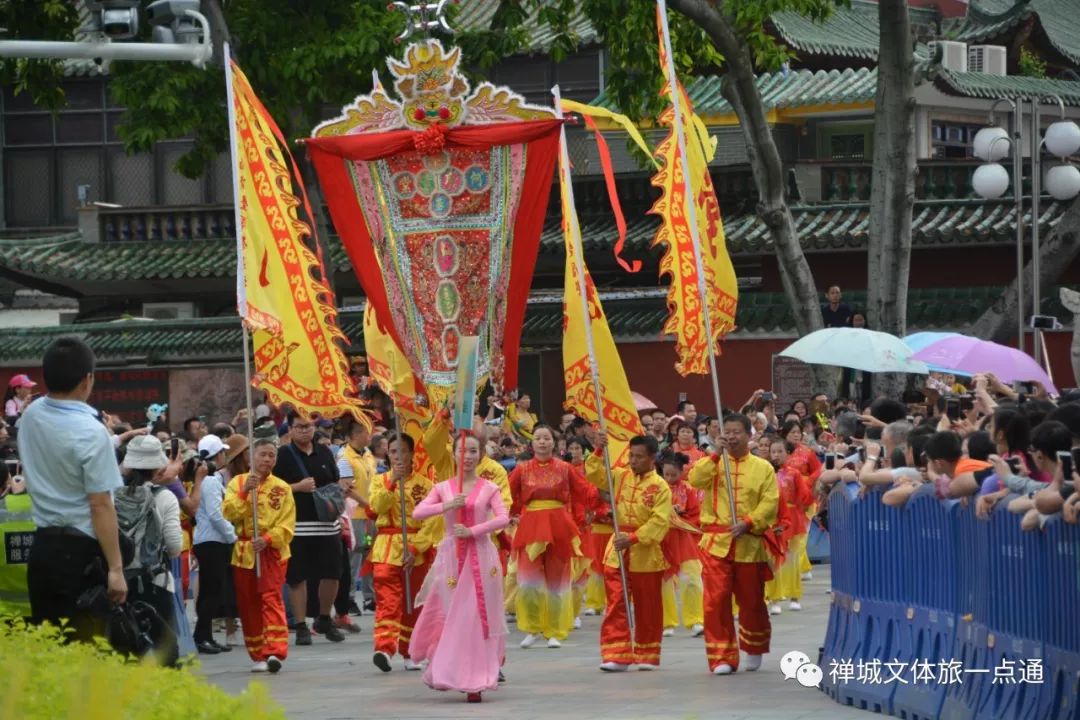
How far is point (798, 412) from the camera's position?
22.0 meters

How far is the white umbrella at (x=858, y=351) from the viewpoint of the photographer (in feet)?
58.6

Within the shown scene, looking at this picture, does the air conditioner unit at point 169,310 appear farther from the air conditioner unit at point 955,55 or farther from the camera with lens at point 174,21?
the camera with lens at point 174,21

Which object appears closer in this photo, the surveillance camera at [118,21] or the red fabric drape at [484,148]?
the surveillance camera at [118,21]

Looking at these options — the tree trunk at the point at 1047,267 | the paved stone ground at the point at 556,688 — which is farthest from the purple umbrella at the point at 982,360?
the tree trunk at the point at 1047,267

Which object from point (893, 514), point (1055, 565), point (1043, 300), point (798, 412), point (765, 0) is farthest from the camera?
point (1043, 300)

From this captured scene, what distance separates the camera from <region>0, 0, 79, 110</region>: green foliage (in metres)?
21.5

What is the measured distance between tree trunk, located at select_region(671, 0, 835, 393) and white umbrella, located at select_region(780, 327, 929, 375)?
320 cm

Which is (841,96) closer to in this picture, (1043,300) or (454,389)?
(1043,300)

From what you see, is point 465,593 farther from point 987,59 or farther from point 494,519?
point 987,59

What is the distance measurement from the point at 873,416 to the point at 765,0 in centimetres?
811

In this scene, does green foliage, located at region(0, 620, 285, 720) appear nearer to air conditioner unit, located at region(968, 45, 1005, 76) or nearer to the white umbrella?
the white umbrella

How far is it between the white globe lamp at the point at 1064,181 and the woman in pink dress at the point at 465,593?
1208 centimetres

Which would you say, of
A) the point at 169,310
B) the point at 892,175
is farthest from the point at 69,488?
the point at 169,310

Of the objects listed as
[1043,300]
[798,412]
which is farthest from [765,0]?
[1043,300]
